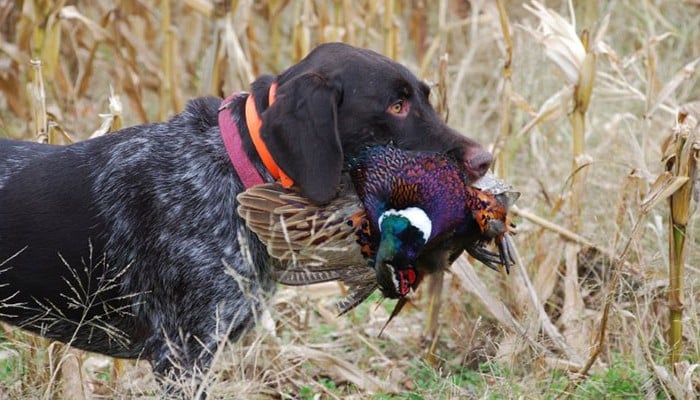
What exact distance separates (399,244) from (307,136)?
1.54ft

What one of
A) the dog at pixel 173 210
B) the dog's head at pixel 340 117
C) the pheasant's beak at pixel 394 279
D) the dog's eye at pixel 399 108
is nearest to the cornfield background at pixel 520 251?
the dog at pixel 173 210

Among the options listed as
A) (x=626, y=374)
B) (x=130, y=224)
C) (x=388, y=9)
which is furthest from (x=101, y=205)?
(x=388, y=9)

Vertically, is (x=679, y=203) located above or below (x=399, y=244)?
below

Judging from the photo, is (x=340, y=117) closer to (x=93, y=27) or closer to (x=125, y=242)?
(x=125, y=242)

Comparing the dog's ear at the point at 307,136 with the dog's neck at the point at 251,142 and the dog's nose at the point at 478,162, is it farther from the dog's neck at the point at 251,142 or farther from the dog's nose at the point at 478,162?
the dog's nose at the point at 478,162

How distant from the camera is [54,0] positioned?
16.4 ft

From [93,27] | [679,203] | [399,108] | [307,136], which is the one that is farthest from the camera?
[93,27]

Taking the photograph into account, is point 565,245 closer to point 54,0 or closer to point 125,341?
point 125,341

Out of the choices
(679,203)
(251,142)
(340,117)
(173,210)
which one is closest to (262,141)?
(251,142)

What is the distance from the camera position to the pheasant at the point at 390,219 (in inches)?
125

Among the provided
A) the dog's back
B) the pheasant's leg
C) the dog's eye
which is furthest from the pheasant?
the pheasant's leg

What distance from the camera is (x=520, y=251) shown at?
16.1 feet

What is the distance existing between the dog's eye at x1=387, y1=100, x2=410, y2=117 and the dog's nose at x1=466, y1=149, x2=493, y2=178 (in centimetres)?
30

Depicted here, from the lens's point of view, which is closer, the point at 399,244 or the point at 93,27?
the point at 399,244
